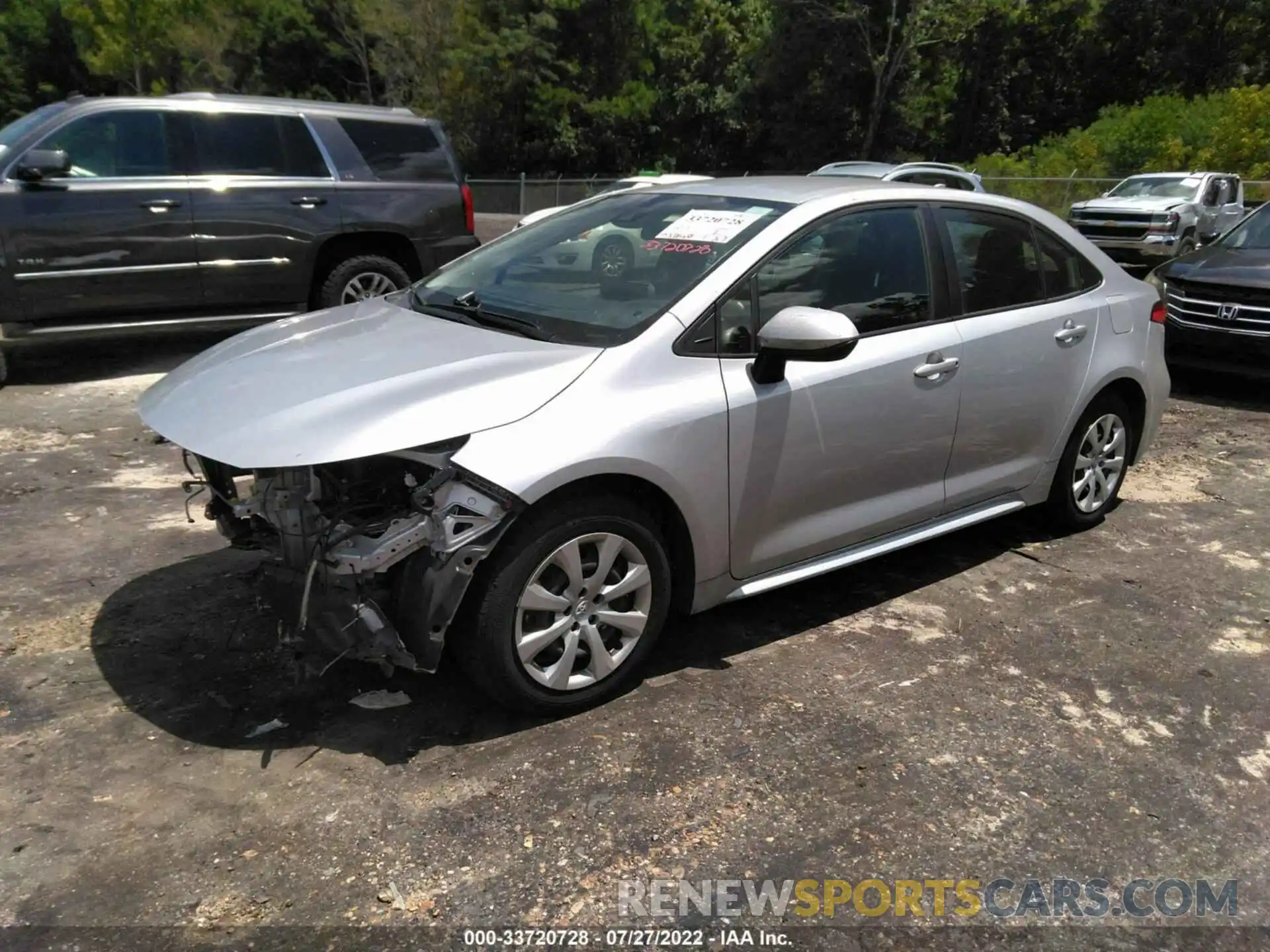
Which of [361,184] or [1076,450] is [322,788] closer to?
[1076,450]

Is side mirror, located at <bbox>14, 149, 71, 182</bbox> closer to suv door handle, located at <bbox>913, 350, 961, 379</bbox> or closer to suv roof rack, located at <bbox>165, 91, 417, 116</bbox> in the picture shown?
suv roof rack, located at <bbox>165, 91, 417, 116</bbox>

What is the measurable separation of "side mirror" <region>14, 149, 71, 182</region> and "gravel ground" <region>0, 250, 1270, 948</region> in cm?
328

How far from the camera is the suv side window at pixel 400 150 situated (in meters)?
8.31

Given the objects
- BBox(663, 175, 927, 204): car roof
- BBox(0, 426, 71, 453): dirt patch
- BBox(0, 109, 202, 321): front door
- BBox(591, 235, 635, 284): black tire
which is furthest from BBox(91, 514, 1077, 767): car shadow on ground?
BBox(0, 109, 202, 321): front door

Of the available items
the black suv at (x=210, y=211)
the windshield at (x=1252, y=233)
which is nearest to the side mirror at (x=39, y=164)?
the black suv at (x=210, y=211)

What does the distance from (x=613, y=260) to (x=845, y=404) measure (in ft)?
3.40

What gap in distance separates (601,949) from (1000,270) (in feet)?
10.9

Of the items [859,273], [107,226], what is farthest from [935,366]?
[107,226]

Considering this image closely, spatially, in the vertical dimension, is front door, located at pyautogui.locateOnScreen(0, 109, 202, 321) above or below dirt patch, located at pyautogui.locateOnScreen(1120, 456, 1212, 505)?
above

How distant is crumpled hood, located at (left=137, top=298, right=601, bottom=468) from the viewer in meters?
2.89

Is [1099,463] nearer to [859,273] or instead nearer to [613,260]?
[859,273]

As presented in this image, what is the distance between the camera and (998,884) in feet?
8.66

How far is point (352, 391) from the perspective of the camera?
3.09 m

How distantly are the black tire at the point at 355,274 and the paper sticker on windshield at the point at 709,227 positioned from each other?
4.61 meters
